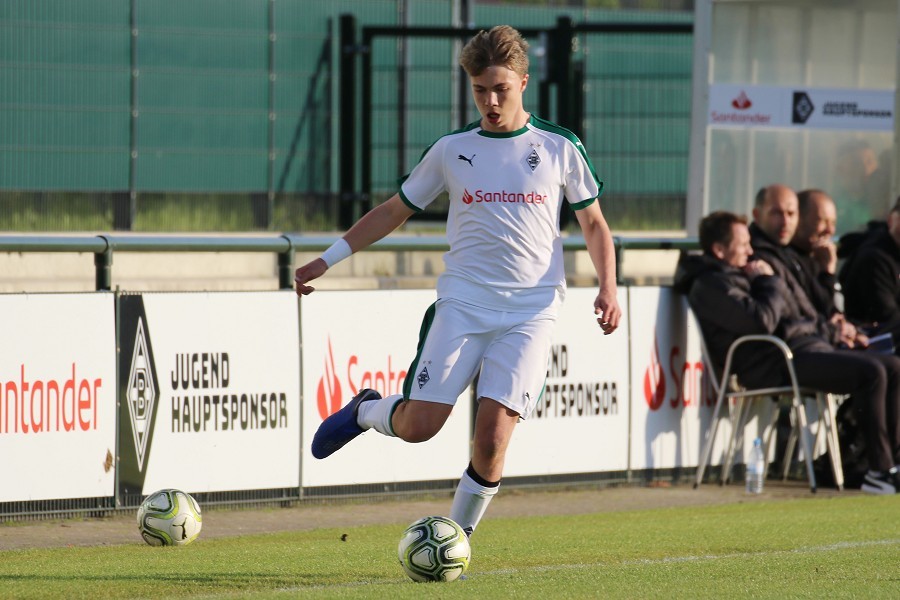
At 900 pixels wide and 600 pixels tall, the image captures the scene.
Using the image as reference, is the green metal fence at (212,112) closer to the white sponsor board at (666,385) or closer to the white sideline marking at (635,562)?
the white sponsor board at (666,385)

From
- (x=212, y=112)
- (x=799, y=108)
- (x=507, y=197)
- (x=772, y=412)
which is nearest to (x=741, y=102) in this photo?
(x=799, y=108)

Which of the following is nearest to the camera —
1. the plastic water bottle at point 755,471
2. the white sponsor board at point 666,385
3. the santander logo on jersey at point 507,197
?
the santander logo on jersey at point 507,197

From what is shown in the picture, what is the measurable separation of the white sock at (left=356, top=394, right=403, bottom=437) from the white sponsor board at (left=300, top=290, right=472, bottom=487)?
2580mm

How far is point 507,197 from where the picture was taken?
22.4ft

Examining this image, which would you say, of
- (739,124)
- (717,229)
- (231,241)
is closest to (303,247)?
(231,241)

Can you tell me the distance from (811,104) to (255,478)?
6733 mm

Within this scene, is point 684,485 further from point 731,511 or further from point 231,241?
point 231,241

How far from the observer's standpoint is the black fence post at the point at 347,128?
21.7 metres

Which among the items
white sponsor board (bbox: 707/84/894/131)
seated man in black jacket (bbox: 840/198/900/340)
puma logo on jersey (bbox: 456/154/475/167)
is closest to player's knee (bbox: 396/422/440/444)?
puma logo on jersey (bbox: 456/154/475/167)

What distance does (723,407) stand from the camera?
11.6 meters

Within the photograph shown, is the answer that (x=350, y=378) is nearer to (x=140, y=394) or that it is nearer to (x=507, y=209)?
(x=140, y=394)

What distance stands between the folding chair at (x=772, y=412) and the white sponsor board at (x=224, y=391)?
295 centimetres

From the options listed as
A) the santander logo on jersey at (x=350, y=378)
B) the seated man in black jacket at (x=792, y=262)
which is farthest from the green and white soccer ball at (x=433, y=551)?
the seated man in black jacket at (x=792, y=262)

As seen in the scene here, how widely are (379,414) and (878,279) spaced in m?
5.50
